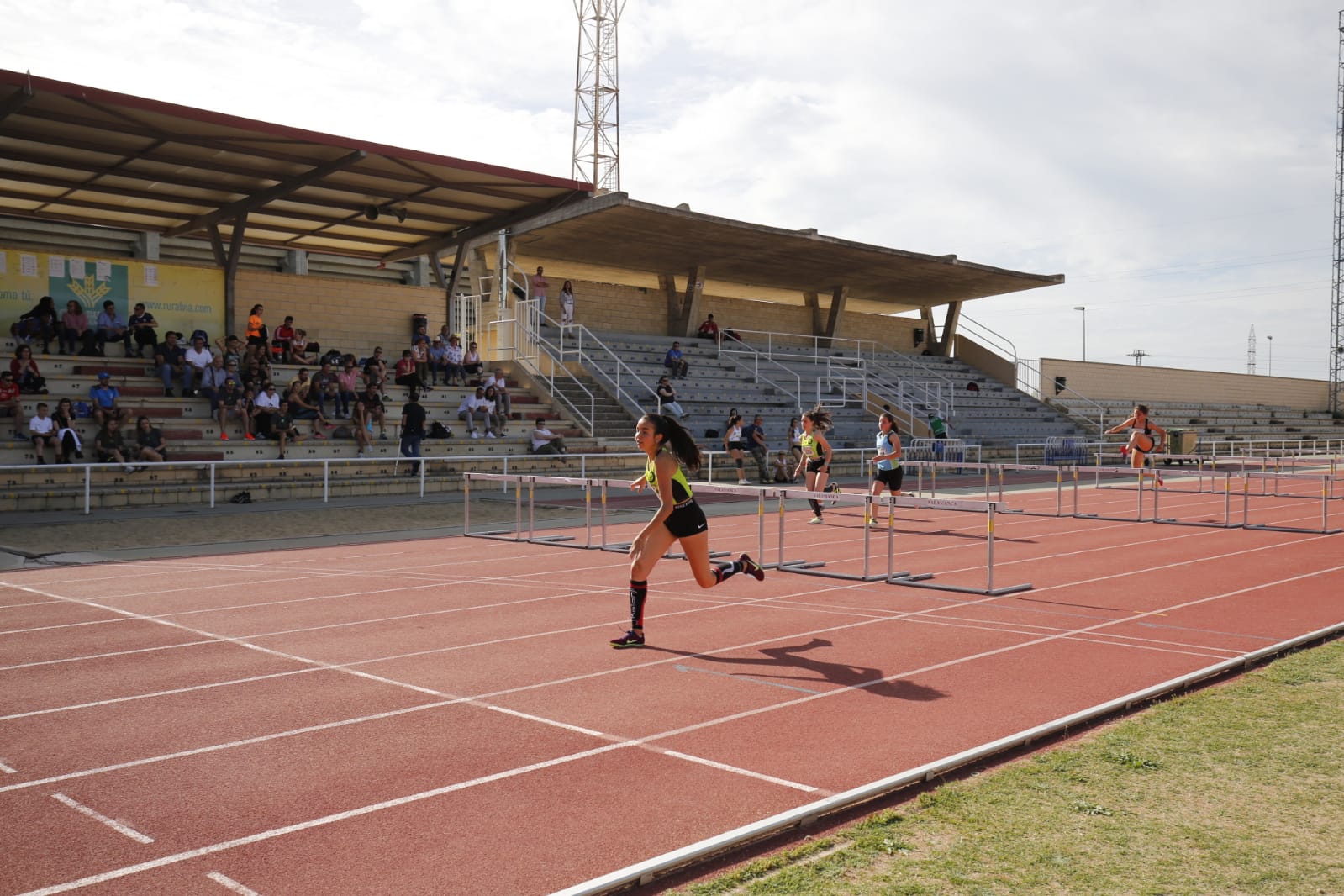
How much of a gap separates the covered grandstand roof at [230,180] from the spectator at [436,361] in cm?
334

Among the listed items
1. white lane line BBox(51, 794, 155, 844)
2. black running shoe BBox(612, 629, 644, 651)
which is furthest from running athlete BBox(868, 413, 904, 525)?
white lane line BBox(51, 794, 155, 844)

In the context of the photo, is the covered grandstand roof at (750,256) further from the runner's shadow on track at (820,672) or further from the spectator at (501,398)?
the runner's shadow on track at (820,672)

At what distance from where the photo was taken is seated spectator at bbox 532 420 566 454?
81.4ft

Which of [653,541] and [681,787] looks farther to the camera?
[653,541]

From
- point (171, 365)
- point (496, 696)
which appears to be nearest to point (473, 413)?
point (171, 365)

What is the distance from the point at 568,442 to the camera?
26078 millimetres

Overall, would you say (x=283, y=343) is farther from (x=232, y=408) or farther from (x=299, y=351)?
(x=232, y=408)

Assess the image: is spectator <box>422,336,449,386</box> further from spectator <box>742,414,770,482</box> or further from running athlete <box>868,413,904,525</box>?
running athlete <box>868,413,904,525</box>

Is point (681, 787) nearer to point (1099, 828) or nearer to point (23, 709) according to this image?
point (1099, 828)

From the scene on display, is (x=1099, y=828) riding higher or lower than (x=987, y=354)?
lower

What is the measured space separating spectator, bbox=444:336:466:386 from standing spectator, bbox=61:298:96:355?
313 inches

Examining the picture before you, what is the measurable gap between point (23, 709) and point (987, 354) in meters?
44.2

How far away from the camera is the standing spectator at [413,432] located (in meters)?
21.8

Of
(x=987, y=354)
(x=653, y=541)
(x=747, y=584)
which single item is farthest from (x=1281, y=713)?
(x=987, y=354)
